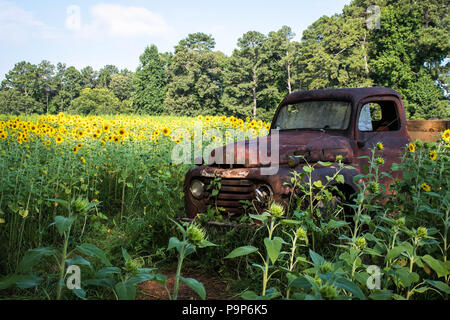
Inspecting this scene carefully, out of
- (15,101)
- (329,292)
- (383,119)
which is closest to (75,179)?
(329,292)

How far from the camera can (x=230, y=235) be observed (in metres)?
3.37

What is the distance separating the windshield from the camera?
14.4 ft

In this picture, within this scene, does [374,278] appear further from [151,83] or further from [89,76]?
[89,76]

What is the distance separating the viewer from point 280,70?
153 ft

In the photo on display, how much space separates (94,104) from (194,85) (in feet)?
55.3

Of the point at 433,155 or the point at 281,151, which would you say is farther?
the point at 281,151

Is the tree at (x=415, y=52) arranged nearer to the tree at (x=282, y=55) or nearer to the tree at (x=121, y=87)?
the tree at (x=282, y=55)

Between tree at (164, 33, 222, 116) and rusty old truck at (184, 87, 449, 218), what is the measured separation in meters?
40.6

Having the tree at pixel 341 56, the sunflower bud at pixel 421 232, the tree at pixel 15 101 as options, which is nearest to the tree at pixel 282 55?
the tree at pixel 341 56

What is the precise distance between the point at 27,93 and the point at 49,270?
5002 centimetres

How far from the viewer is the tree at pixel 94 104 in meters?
52.3

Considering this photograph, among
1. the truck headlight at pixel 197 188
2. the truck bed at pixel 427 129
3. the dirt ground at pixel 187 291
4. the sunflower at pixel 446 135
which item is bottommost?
the dirt ground at pixel 187 291

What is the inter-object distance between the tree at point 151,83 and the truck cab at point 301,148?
158ft

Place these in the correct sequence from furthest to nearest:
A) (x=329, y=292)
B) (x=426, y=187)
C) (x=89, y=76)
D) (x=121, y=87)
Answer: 1. (x=89, y=76)
2. (x=121, y=87)
3. (x=426, y=187)
4. (x=329, y=292)
